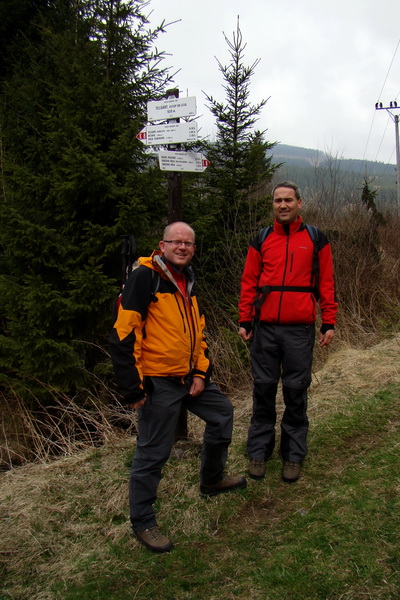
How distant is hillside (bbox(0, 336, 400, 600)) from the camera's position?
8.11 ft

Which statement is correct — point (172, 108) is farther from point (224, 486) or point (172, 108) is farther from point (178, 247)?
point (224, 486)

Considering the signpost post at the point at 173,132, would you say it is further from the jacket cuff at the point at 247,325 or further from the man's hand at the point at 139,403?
the man's hand at the point at 139,403

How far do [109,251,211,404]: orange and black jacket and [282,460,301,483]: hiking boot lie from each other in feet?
3.78

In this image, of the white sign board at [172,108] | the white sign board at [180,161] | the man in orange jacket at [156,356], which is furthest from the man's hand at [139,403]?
the white sign board at [172,108]

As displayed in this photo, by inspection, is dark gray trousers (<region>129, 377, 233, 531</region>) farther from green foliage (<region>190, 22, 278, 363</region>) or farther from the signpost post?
green foliage (<region>190, 22, 278, 363</region>)

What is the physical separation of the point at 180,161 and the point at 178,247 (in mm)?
1298

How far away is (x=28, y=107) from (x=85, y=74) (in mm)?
1211

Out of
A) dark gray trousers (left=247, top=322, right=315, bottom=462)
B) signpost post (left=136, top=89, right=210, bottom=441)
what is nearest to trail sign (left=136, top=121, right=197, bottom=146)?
signpost post (left=136, top=89, right=210, bottom=441)

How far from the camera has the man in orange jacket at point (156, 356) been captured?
2643 millimetres

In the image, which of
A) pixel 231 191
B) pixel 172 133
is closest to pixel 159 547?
pixel 172 133

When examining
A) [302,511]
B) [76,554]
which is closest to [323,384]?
[302,511]

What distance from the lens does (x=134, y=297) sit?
8.77 feet

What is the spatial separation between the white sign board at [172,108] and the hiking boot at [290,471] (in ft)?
9.45

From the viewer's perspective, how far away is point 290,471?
352cm
